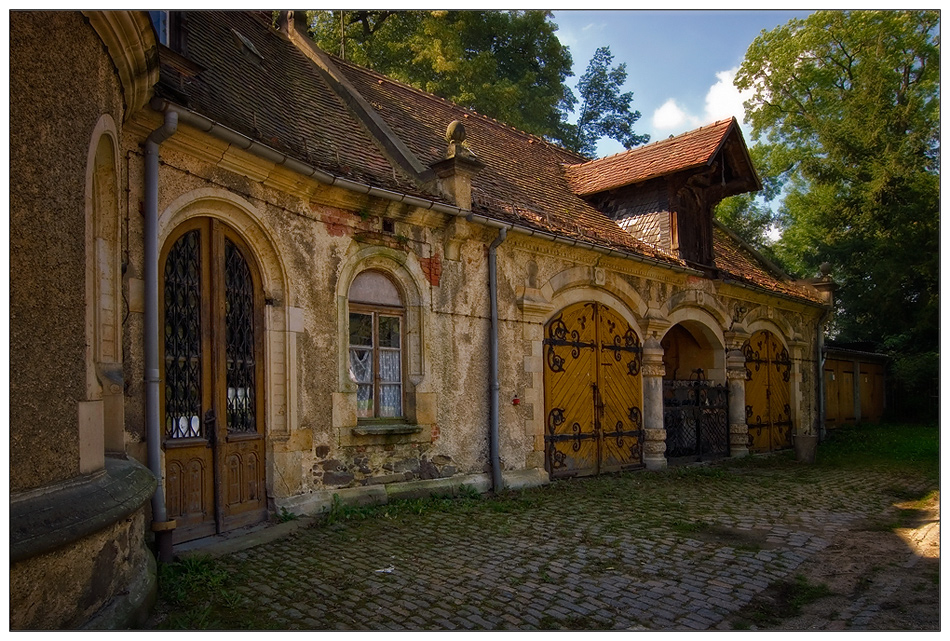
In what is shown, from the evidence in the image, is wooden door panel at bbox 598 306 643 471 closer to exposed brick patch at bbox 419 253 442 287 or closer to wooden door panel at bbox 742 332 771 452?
exposed brick patch at bbox 419 253 442 287

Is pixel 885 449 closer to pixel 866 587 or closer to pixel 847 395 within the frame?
pixel 847 395

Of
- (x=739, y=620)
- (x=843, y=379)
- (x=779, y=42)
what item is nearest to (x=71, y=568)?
(x=739, y=620)

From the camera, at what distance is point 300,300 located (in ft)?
24.1

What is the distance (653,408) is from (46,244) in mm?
9592

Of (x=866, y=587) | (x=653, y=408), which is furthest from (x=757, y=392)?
(x=866, y=587)

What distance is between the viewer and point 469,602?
4809 millimetres

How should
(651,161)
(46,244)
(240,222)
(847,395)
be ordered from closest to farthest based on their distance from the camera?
(46,244), (240,222), (651,161), (847,395)

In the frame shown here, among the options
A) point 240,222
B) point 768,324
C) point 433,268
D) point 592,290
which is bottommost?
point 768,324

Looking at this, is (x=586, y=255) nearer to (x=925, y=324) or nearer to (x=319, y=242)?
(x=319, y=242)

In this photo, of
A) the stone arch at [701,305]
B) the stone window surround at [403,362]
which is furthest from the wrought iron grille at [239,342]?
the stone arch at [701,305]

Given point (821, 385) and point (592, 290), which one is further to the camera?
point (821, 385)

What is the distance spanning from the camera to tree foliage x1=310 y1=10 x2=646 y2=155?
1734 centimetres

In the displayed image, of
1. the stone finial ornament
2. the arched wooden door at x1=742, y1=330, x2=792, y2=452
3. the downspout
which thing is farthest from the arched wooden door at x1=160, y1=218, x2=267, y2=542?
the downspout

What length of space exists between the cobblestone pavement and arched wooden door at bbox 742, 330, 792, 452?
4.93 meters
